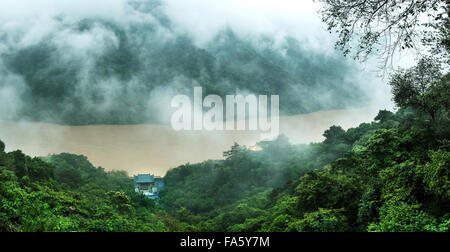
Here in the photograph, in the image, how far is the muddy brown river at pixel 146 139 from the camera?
103 feet

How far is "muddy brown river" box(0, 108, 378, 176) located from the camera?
103ft

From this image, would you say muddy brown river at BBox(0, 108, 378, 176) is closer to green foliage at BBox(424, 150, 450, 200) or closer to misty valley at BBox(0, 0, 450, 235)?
misty valley at BBox(0, 0, 450, 235)

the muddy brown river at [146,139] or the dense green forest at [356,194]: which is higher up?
the muddy brown river at [146,139]

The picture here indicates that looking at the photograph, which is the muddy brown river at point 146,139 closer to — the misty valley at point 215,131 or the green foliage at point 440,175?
the misty valley at point 215,131

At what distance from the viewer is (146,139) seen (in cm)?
3572

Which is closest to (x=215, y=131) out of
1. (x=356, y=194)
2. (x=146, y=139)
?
(x=146, y=139)

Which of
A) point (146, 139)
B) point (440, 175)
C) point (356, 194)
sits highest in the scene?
point (146, 139)

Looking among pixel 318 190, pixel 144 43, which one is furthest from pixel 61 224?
pixel 144 43

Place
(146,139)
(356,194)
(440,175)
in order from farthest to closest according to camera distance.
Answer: (146,139), (356,194), (440,175)

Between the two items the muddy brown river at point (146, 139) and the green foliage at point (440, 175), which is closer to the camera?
the green foliage at point (440, 175)

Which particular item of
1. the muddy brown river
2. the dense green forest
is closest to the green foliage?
the dense green forest

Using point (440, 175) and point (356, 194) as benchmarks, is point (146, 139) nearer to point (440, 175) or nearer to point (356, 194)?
point (356, 194)

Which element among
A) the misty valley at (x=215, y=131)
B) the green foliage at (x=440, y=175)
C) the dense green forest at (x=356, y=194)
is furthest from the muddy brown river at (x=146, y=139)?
the green foliage at (x=440, y=175)
